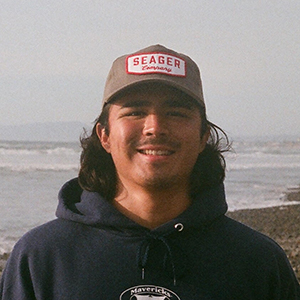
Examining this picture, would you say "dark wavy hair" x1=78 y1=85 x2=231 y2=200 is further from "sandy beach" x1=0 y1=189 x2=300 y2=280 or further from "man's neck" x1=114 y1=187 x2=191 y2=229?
"sandy beach" x1=0 y1=189 x2=300 y2=280

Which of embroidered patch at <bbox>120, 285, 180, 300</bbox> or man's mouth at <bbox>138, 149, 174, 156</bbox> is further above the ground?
man's mouth at <bbox>138, 149, 174, 156</bbox>

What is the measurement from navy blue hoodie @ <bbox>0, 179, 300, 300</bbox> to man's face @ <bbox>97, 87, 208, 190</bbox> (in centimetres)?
27

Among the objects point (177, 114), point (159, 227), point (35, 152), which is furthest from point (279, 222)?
point (35, 152)

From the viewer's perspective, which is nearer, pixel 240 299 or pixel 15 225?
pixel 240 299

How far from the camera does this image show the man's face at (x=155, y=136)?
2793 millimetres

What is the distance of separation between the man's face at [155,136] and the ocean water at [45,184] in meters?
2.22

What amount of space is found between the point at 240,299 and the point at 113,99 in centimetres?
127

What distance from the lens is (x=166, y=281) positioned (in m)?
2.78

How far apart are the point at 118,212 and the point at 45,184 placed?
1958 cm

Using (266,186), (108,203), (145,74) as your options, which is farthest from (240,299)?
(266,186)

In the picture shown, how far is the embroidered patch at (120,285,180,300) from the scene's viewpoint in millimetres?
2713

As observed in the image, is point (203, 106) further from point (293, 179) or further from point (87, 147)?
point (293, 179)

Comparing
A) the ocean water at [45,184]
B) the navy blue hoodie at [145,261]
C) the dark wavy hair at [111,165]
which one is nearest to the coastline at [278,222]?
the ocean water at [45,184]

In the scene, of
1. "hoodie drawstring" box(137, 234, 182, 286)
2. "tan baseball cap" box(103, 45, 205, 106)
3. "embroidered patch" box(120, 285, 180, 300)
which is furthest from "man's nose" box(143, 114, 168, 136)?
"embroidered patch" box(120, 285, 180, 300)
